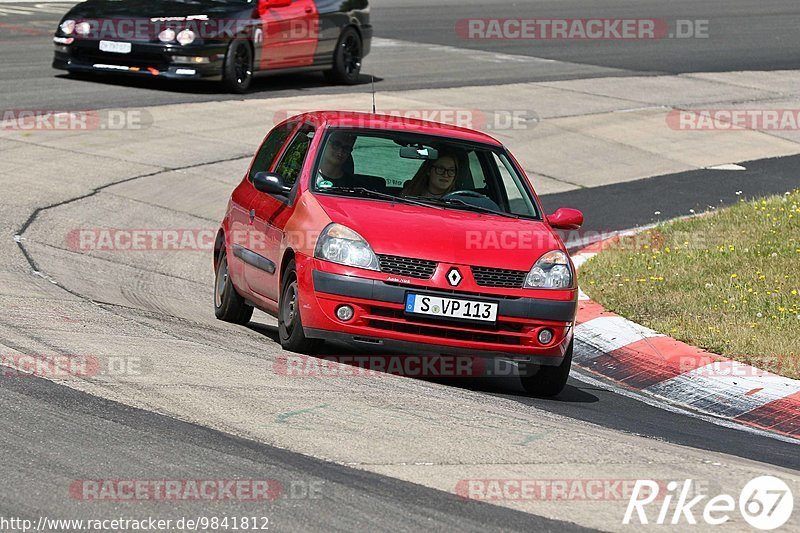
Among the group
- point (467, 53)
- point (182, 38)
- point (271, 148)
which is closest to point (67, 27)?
point (182, 38)

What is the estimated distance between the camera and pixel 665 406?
886 cm

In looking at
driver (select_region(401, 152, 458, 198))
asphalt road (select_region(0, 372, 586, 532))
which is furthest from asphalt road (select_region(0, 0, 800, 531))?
driver (select_region(401, 152, 458, 198))

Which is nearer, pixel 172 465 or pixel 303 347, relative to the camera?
pixel 172 465

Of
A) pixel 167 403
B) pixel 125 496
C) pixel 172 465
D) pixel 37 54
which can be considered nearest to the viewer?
pixel 125 496

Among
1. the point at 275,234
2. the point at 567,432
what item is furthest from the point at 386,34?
the point at 567,432

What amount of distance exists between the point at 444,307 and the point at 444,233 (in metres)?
0.51

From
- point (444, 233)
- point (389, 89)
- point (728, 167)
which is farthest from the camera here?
point (389, 89)

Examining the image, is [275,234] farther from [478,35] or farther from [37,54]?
[478,35]

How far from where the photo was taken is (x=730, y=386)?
925cm

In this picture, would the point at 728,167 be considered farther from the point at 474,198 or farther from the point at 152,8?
the point at 474,198

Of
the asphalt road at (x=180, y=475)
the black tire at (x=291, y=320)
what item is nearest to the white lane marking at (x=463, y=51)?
the black tire at (x=291, y=320)

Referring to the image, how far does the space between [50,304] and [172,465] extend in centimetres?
345

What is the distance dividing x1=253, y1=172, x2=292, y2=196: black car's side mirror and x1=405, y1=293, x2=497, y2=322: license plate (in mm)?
1448

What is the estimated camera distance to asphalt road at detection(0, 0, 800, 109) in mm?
20062
